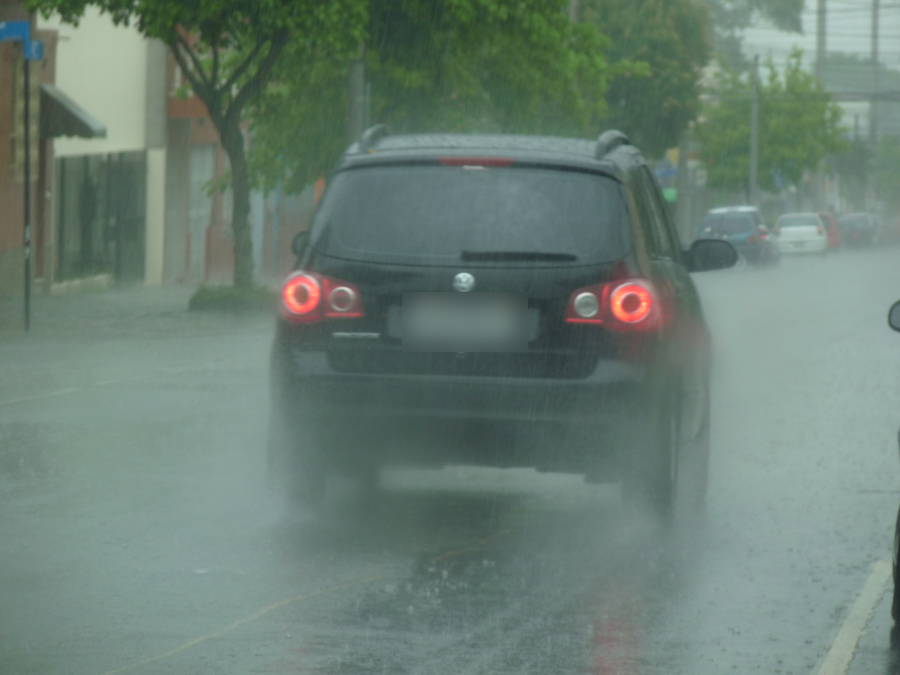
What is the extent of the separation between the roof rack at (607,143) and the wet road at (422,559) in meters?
1.65

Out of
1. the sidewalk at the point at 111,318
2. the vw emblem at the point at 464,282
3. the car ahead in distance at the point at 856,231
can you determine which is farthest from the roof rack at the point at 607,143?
the car ahead in distance at the point at 856,231

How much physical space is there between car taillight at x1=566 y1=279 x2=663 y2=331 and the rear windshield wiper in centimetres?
15

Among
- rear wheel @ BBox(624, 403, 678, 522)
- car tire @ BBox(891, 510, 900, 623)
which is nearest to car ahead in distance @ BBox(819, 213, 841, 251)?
rear wheel @ BBox(624, 403, 678, 522)

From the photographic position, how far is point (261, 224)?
39969mm

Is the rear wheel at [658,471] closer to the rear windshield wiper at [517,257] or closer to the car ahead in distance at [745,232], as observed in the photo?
the rear windshield wiper at [517,257]

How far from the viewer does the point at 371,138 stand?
821 centimetres

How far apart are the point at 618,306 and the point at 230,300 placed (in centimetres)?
1690

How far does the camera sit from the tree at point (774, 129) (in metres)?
78.6

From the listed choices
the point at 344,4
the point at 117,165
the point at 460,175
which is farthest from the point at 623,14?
the point at 460,175

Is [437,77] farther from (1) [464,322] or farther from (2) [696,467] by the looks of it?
(1) [464,322]

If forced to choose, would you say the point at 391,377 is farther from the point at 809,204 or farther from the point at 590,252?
the point at 809,204

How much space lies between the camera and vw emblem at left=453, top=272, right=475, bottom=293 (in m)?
7.34

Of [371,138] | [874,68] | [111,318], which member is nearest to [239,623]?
[371,138]

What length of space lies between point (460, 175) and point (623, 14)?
144 feet
